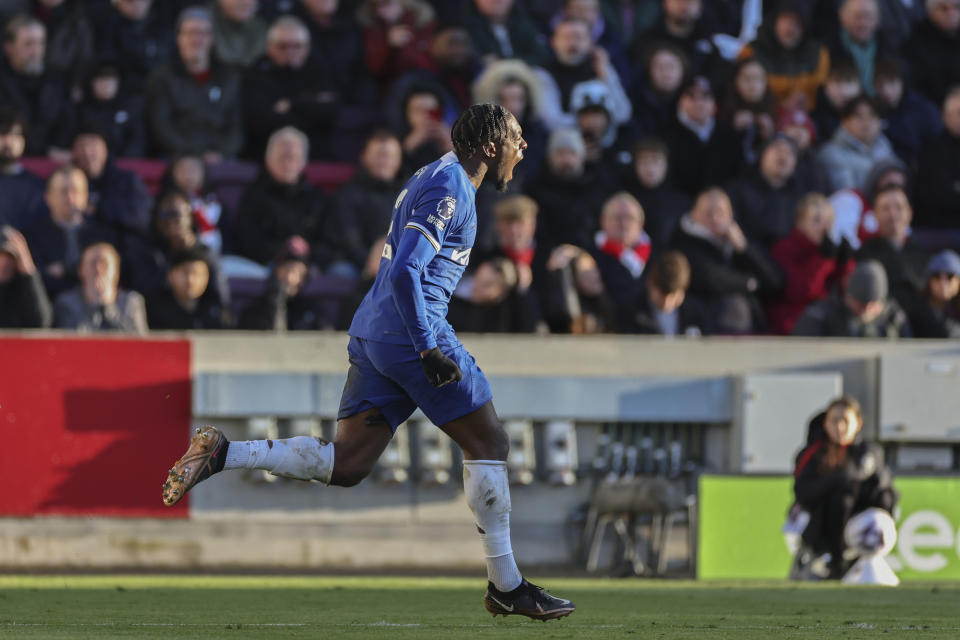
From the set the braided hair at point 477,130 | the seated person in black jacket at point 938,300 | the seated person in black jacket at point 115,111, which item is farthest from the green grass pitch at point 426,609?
the seated person in black jacket at point 115,111

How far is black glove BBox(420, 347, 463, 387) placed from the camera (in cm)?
633

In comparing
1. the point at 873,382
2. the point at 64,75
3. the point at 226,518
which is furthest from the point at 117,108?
the point at 873,382

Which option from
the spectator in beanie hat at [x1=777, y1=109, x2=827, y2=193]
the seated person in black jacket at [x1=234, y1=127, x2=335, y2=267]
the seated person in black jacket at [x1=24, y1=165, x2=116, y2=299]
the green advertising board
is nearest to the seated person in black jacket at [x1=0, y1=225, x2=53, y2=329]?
the seated person in black jacket at [x1=24, y1=165, x2=116, y2=299]

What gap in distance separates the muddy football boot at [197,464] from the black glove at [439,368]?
0.91 m

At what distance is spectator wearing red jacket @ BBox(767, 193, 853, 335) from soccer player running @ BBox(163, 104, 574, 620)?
6.61 meters

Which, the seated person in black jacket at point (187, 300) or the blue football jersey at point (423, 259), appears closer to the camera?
the blue football jersey at point (423, 259)

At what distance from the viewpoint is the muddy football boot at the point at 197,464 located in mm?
6566

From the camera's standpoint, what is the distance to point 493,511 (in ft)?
22.0

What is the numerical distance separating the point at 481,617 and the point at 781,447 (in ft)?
16.6

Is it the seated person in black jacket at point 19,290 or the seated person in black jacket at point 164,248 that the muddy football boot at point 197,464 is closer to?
the seated person in black jacket at point 19,290

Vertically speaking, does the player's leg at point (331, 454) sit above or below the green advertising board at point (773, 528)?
above

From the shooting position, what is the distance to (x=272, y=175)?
12.9 metres

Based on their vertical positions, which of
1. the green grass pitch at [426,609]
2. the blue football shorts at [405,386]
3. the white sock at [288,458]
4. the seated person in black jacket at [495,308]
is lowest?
the green grass pitch at [426,609]

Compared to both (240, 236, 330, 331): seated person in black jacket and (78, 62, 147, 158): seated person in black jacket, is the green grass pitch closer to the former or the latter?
(240, 236, 330, 331): seated person in black jacket
